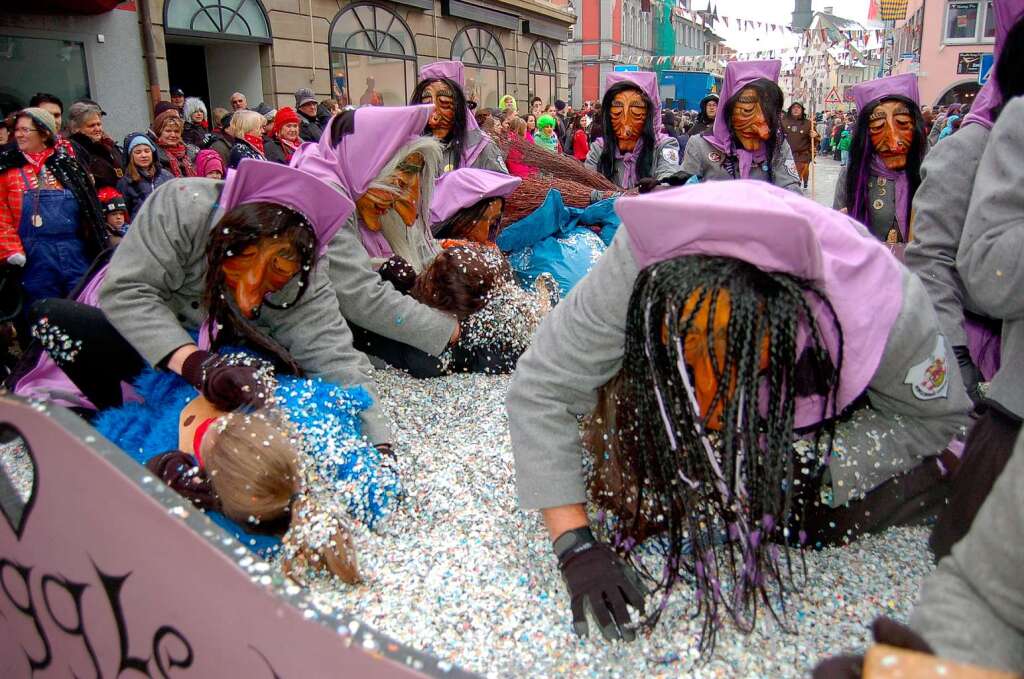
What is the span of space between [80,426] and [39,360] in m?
1.25

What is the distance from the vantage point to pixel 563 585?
1.25 meters

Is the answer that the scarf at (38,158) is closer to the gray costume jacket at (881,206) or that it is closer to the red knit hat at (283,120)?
the red knit hat at (283,120)

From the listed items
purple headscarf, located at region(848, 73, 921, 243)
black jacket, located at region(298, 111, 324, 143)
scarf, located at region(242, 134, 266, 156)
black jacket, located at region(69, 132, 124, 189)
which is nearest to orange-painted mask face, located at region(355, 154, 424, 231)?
purple headscarf, located at region(848, 73, 921, 243)

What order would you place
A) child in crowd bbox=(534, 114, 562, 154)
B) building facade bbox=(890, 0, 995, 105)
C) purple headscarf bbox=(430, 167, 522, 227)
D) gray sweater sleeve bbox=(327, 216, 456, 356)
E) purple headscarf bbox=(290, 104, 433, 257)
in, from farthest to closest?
building facade bbox=(890, 0, 995, 105)
child in crowd bbox=(534, 114, 562, 154)
purple headscarf bbox=(430, 167, 522, 227)
purple headscarf bbox=(290, 104, 433, 257)
gray sweater sleeve bbox=(327, 216, 456, 356)

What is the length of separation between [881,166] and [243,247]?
2276mm

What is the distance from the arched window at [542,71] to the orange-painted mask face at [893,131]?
1355 cm

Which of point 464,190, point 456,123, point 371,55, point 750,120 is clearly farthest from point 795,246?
point 371,55

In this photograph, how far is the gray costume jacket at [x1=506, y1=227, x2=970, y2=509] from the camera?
3.75 feet

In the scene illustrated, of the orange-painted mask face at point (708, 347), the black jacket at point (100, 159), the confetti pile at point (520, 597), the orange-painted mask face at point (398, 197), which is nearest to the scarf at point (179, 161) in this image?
the black jacket at point (100, 159)

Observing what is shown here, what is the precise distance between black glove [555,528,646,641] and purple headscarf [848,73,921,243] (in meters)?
2.09

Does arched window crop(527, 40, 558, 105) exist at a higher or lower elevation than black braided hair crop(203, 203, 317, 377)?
higher

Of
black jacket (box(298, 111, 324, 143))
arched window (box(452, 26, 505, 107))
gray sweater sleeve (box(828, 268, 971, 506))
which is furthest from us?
arched window (box(452, 26, 505, 107))

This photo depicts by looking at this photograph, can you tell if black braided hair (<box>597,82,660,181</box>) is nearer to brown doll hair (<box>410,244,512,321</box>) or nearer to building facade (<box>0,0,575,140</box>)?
brown doll hair (<box>410,244,512,321</box>)

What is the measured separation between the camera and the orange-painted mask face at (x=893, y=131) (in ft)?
8.70
